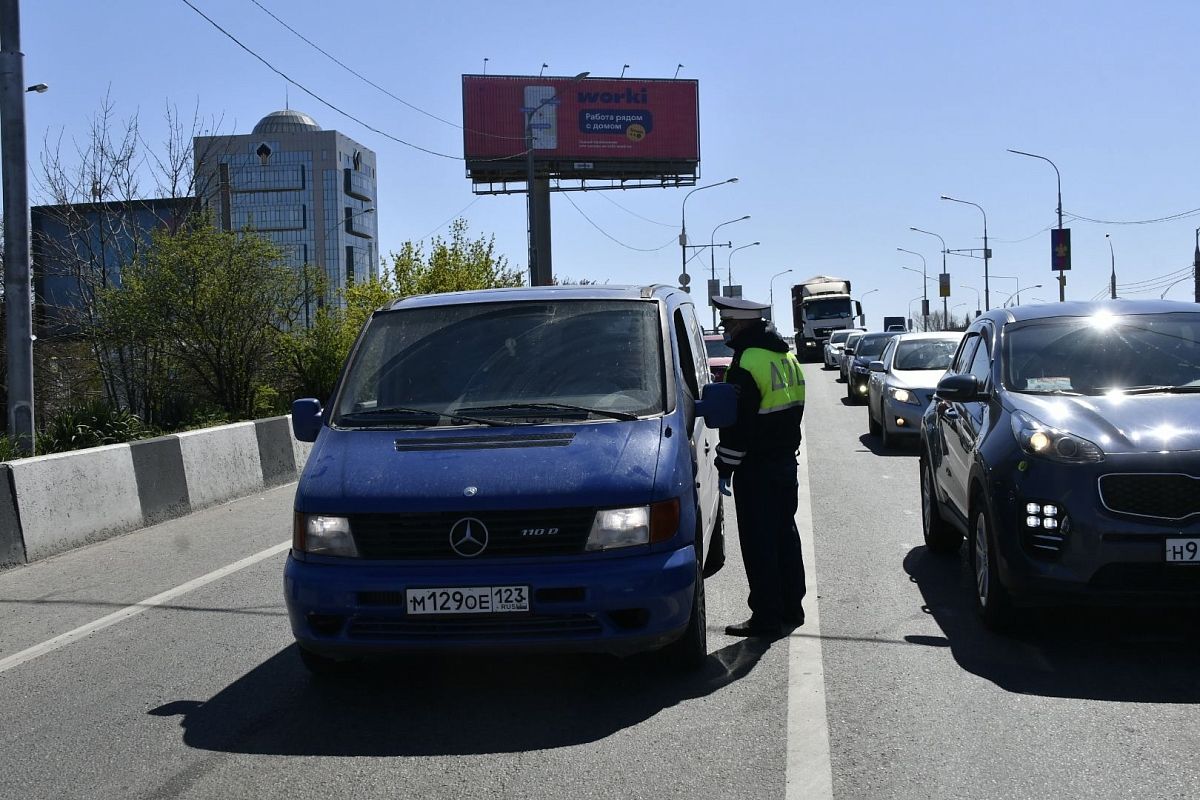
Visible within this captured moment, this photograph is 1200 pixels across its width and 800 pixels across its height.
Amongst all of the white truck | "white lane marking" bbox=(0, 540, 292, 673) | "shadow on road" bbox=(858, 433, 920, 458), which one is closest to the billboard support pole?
the white truck

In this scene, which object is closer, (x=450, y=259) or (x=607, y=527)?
(x=607, y=527)

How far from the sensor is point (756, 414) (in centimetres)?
642

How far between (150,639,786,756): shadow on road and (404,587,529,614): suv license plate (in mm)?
305

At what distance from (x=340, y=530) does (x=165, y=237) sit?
1437 cm

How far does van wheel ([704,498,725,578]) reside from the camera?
7926 mm

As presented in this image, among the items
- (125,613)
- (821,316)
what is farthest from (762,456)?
(821,316)

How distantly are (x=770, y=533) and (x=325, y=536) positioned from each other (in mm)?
2376

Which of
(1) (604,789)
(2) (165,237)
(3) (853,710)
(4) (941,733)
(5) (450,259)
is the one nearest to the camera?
(1) (604,789)

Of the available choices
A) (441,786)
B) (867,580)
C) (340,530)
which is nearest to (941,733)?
(441,786)

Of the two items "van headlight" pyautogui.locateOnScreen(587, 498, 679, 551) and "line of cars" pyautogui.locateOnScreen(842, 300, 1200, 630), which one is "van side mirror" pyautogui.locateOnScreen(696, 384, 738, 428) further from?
"line of cars" pyautogui.locateOnScreen(842, 300, 1200, 630)

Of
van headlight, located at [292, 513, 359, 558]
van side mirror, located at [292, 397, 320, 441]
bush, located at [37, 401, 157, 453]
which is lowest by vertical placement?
van headlight, located at [292, 513, 359, 558]

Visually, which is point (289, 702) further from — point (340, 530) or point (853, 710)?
point (853, 710)

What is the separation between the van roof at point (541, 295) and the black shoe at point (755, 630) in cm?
173

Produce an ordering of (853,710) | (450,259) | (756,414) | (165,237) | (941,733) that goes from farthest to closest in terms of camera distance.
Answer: (450,259) → (165,237) → (756,414) → (853,710) → (941,733)
